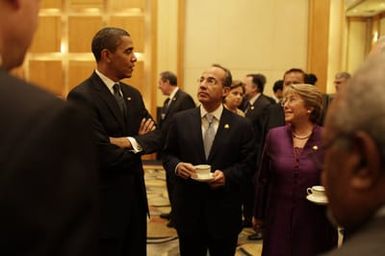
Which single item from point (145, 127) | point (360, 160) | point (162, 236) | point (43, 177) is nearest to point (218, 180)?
point (145, 127)

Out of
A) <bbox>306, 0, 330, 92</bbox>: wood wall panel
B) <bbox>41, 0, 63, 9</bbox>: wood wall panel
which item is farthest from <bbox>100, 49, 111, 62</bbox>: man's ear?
<bbox>41, 0, 63, 9</bbox>: wood wall panel

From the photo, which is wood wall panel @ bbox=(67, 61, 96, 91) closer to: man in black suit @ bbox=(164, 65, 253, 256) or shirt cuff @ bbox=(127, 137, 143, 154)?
man in black suit @ bbox=(164, 65, 253, 256)

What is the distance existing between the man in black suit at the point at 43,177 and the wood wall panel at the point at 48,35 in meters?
10.4

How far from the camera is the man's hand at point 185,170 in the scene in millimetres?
3547

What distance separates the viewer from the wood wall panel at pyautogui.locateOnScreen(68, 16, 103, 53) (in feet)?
35.3

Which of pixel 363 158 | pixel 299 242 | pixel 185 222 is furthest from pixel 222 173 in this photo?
pixel 363 158

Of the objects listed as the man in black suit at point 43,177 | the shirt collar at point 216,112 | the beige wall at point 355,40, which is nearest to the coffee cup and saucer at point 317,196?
the shirt collar at point 216,112

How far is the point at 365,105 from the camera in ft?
3.17

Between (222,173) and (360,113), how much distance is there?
106 inches

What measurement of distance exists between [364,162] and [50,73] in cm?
1067

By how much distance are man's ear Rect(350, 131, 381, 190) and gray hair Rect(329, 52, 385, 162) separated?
Result: 0.04ft

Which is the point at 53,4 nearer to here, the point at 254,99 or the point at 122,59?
the point at 254,99

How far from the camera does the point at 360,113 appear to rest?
968 millimetres

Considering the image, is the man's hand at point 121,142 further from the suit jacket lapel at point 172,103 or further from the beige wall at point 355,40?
the beige wall at point 355,40
